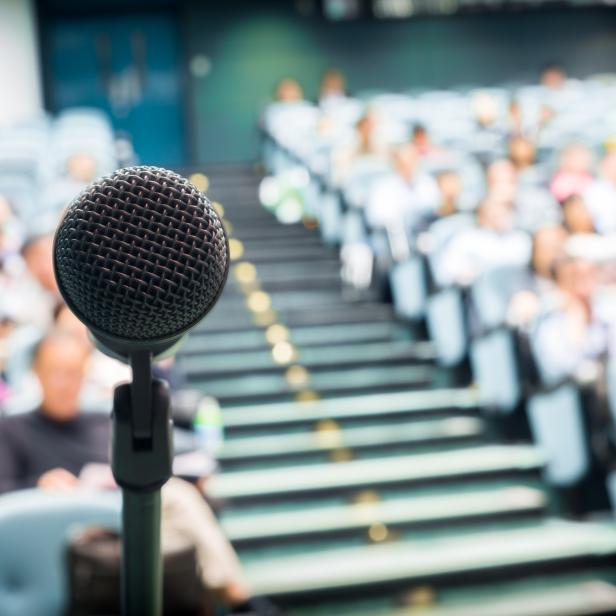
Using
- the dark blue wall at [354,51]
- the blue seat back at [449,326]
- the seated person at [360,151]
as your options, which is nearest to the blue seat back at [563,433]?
the blue seat back at [449,326]

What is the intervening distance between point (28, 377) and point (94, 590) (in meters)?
1.85

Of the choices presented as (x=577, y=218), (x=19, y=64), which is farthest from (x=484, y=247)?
(x=19, y=64)

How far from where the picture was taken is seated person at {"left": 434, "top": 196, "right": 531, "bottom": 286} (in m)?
4.73

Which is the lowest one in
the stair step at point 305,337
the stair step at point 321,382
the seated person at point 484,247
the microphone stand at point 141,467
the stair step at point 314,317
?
the stair step at point 321,382

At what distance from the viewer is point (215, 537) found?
2.24 metres

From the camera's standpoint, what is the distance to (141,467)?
0.68 meters

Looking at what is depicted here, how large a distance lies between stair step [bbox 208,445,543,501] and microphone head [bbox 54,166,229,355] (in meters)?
3.24

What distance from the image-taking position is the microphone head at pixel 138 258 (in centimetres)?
65

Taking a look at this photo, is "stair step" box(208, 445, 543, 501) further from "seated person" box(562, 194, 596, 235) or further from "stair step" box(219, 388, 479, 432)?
"seated person" box(562, 194, 596, 235)

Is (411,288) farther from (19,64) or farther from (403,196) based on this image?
(19,64)

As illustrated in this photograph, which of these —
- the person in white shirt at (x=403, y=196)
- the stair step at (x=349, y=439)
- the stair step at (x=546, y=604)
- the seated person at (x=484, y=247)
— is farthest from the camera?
the person in white shirt at (x=403, y=196)

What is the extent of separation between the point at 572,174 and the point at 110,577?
5.40 m

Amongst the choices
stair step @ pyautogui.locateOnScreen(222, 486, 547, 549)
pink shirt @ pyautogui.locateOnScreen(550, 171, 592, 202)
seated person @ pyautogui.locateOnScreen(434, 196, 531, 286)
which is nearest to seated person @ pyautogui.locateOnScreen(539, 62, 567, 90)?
pink shirt @ pyautogui.locateOnScreen(550, 171, 592, 202)

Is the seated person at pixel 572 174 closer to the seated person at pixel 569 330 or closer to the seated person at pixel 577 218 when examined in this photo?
the seated person at pixel 577 218
